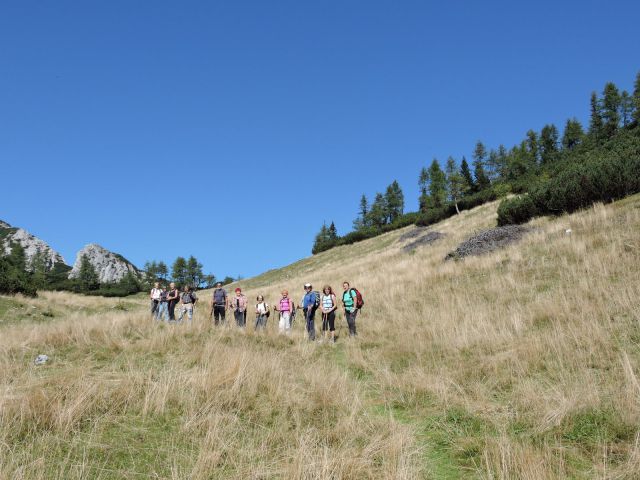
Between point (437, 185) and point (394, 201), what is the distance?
1373 cm

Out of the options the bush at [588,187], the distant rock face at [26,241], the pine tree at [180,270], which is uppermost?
the distant rock face at [26,241]

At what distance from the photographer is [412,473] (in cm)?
332

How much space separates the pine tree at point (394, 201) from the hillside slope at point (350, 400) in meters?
83.5

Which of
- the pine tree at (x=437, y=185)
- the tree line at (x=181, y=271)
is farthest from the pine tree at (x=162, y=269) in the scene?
the pine tree at (x=437, y=185)

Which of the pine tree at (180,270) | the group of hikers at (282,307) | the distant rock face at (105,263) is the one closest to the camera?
the group of hikers at (282,307)

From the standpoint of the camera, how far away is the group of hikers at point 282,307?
11.2m

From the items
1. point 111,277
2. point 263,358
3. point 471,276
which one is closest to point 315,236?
point 111,277

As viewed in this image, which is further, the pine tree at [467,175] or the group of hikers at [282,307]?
the pine tree at [467,175]

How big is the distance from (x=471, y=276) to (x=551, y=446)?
1138cm

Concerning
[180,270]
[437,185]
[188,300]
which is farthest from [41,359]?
[180,270]

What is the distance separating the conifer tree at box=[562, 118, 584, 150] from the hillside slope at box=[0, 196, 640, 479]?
95.2 meters

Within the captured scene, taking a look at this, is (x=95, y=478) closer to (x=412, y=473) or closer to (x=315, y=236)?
(x=412, y=473)

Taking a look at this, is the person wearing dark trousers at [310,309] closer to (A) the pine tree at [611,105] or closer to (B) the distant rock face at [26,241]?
(A) the pine tree at [611,105]

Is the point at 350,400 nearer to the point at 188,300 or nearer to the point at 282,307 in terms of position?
the point at 282,307
